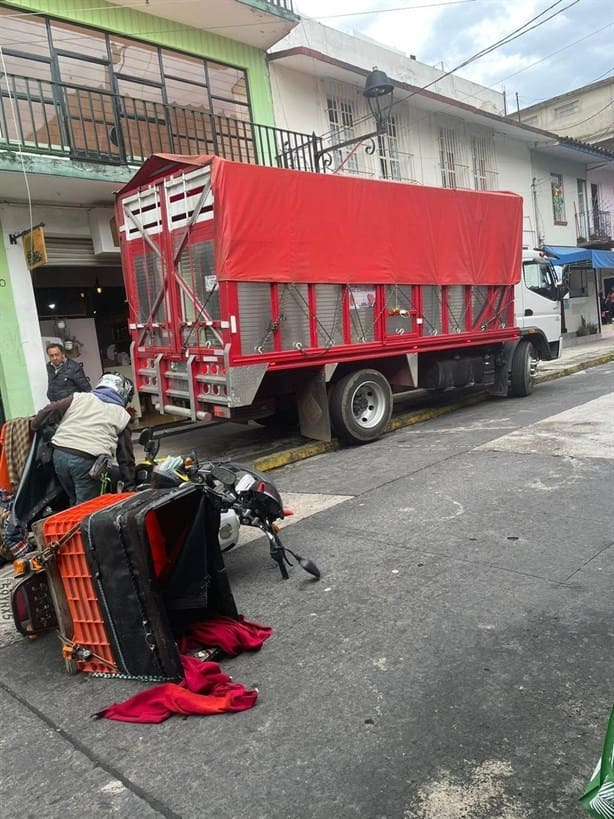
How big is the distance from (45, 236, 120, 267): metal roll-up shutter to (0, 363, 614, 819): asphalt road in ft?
23.2

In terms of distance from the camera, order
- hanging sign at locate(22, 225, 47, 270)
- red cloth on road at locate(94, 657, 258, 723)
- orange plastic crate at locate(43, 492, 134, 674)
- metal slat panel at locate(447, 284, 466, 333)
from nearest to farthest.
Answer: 1. red cloth on road at locate(94, 657, 258, 723)
2. orange plastic crate at locate(43, 492, 134, 674)
3. hanging sign at locate(22, 225, 47, 270)
4. metal slat panel at locate(447, 284, 466, 333)

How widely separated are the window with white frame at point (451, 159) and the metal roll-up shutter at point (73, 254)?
10.4 metres

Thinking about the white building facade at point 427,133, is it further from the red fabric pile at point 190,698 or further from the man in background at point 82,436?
the red fabric pile at point 190,698

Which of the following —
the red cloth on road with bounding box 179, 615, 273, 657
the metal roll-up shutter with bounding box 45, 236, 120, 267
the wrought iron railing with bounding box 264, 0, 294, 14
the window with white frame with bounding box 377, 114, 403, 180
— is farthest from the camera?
the window with white frame with bounding box 377, 114, 403, 180

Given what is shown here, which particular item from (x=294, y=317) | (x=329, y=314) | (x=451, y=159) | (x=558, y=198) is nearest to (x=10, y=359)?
(x=294, y=317)

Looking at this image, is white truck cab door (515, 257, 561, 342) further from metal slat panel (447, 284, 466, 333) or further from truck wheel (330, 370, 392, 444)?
truck wheel (330, 370, 392, 444)

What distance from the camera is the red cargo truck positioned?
6.94 meters

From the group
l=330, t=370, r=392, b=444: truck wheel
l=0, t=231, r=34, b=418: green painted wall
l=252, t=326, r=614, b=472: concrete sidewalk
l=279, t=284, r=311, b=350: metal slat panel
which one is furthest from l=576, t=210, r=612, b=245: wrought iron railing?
l=0, t=231, r=34, b=418: green painted wall

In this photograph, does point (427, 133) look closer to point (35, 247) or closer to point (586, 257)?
point (586, 257)

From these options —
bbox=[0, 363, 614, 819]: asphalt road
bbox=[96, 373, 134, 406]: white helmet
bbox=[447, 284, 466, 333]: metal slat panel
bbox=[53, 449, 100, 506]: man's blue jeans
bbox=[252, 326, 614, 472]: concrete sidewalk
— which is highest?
bbox=[447, 284, 466, 333]: metal slat panel

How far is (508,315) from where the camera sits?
10875 millimetres

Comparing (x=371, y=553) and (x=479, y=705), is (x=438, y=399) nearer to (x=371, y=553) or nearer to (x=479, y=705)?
(x=371, y=553)

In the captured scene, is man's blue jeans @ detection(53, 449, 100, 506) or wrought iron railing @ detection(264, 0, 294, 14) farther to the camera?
wrought iron railing @ detection(264, 0, 294, 14)

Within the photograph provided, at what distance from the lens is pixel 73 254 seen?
33.4 feet
